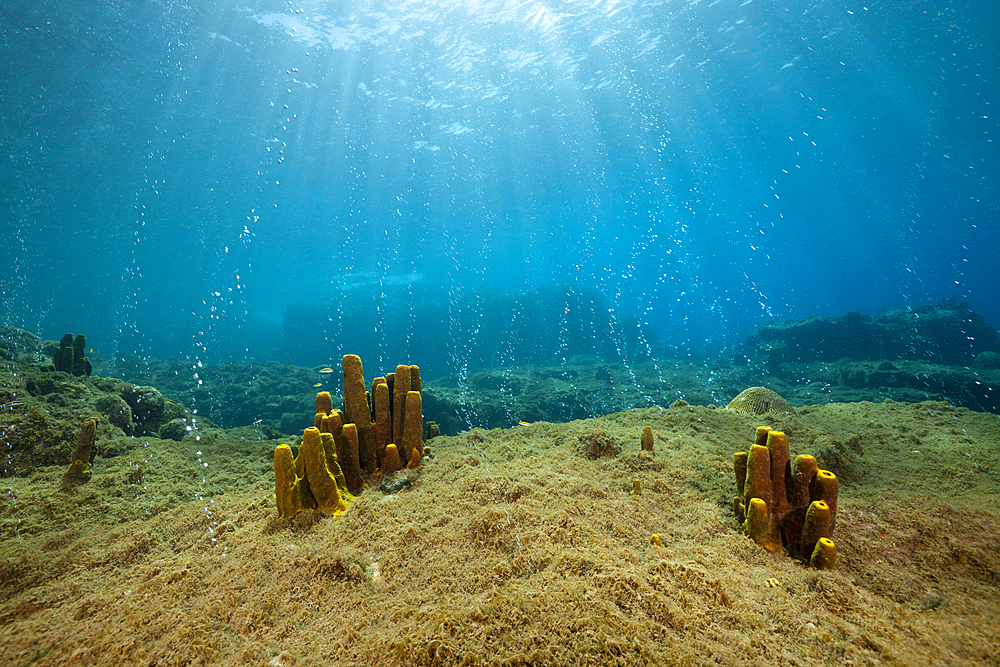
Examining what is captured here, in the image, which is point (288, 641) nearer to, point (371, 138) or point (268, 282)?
point (371, 138)

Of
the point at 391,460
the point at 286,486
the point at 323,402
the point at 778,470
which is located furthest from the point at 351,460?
the point at 778,470

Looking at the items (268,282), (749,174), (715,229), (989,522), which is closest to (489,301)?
(989,522)

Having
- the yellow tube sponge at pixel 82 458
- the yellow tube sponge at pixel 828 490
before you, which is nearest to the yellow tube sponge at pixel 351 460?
the yellow tube sponge at pixel 82 458

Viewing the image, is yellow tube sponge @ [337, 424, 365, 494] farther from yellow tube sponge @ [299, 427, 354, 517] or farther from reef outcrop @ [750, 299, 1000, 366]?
reef outcrop @ [750, 299, 1000, 366]

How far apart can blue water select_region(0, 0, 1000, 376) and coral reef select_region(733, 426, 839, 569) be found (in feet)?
82.8

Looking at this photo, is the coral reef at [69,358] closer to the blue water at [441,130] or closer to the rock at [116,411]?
the rock at [116,411]

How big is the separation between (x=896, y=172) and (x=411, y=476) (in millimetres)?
74689

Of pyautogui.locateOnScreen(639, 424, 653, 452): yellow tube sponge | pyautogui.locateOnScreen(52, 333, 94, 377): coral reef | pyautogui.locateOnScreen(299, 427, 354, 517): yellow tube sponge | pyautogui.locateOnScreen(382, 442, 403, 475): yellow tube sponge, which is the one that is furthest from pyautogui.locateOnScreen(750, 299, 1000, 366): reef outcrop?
pyautogui.locateOnScreen(52, 333, 94, 377): coral reef

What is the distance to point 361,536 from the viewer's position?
147 inches

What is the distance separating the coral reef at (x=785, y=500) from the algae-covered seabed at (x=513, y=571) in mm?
240

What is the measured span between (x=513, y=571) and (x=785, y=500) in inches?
112

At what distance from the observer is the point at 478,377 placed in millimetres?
19312

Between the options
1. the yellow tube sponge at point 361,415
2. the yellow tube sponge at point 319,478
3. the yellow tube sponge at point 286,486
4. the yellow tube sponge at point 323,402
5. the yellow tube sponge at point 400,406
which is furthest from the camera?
the yellow tube sponge at point 323,402

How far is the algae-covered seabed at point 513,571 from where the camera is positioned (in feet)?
7.47
